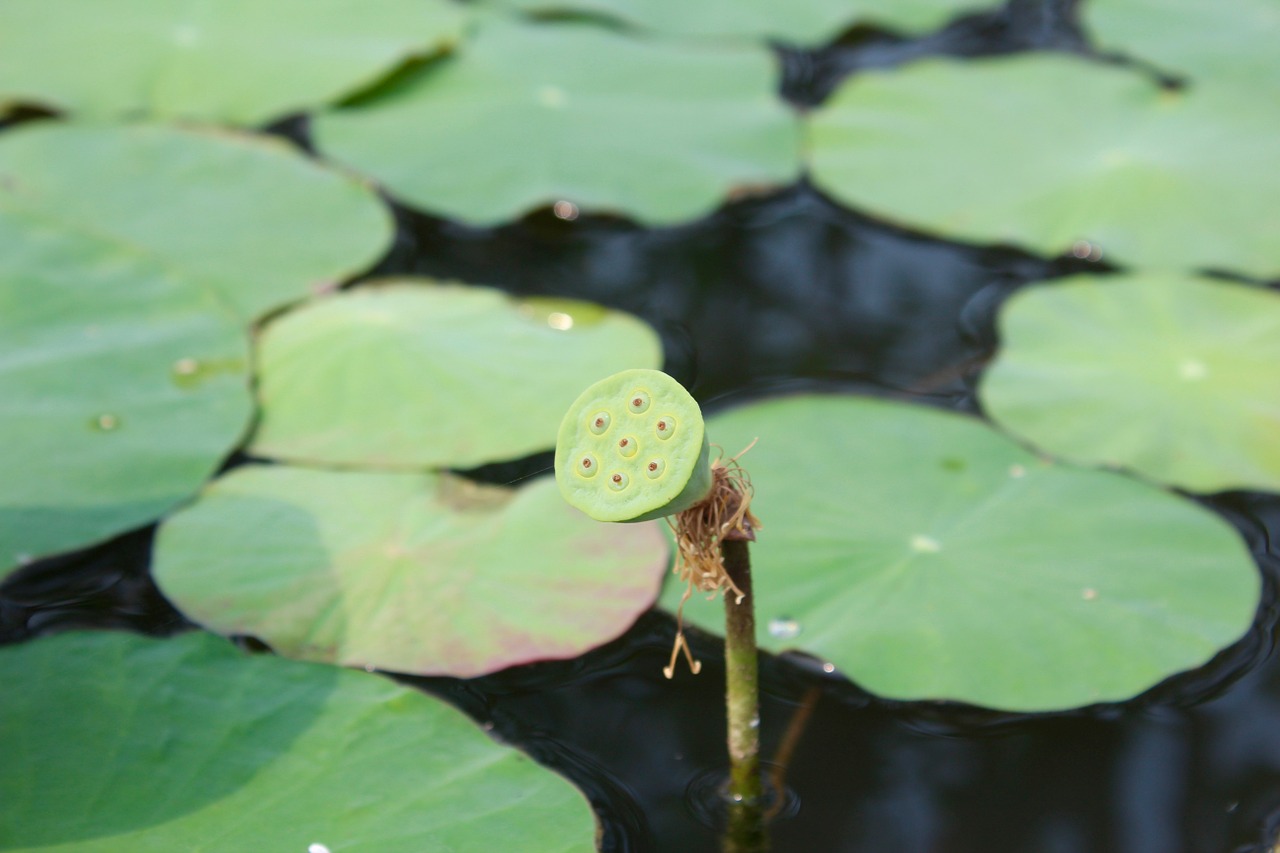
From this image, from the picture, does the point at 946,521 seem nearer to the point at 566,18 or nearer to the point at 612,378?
the point at 612,378

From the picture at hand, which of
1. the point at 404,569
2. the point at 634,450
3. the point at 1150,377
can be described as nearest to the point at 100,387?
the point at 404,569

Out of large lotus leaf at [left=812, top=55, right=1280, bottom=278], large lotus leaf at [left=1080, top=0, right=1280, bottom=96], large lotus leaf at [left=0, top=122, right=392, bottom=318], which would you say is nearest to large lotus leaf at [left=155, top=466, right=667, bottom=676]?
large lotus leaf at [left=0, top=122, right=392, bottom=318]

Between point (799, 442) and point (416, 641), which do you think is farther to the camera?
point (799, 442)

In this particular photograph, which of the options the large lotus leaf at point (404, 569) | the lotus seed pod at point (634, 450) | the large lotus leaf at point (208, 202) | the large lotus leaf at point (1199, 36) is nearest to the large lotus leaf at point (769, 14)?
the large lotus leaf at point (1199, 36)

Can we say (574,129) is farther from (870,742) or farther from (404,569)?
(870,742)

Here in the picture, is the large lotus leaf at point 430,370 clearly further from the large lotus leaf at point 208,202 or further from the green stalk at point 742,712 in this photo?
the green stalk at point 742,712

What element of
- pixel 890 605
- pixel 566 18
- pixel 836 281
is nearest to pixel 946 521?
pixel 890 605
